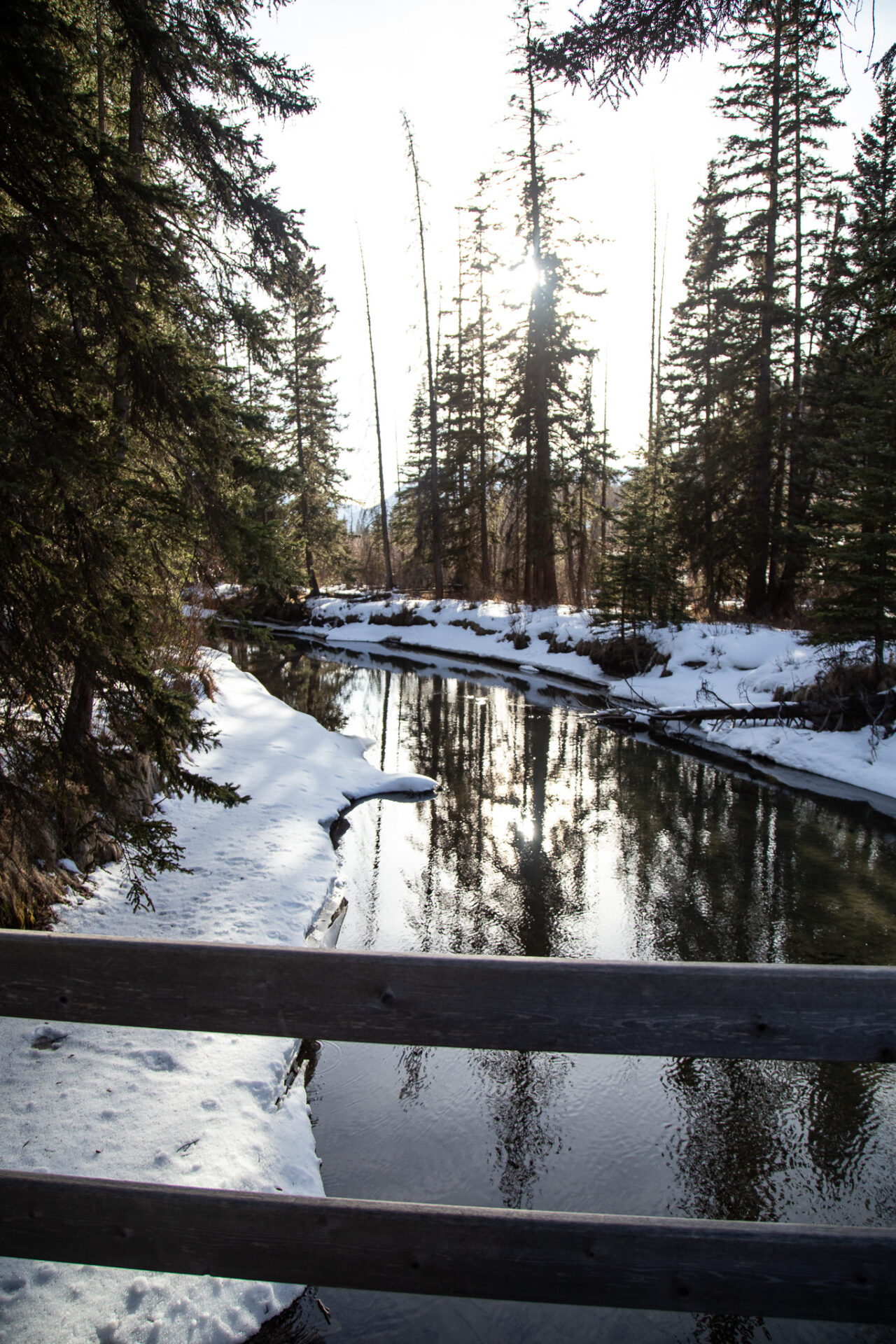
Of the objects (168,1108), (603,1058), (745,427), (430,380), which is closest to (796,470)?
(745,427)

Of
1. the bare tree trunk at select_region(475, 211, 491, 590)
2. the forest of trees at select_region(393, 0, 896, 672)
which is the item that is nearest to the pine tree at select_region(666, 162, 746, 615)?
the forest of trees at select_region(393, 0, 896, 672)

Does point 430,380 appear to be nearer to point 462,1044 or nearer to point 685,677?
point 685,677

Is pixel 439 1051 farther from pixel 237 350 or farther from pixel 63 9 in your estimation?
pixel 63 9

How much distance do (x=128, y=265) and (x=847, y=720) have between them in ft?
42.5

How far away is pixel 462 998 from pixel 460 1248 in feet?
1.97

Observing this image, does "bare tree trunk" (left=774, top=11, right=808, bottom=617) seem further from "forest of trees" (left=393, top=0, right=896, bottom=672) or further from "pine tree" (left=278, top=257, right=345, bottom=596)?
"pine tree" (left=278, top=257, right=345, bottom=596)

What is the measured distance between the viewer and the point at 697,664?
57.7ft

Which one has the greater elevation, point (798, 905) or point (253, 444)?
point (253, 444)

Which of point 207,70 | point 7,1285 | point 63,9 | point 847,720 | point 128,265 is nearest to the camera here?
point 7,1285

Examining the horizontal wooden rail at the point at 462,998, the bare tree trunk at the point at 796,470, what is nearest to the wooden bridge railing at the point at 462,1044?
the horizontal wooden rail at the point at 462,998

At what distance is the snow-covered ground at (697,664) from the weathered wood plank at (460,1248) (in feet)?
35.6

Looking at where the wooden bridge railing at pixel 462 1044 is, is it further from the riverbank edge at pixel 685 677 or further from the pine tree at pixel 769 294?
the pine tree at pixel 769 294

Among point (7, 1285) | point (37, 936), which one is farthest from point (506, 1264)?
point (7, 1285)

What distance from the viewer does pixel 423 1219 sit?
1.81 metres
